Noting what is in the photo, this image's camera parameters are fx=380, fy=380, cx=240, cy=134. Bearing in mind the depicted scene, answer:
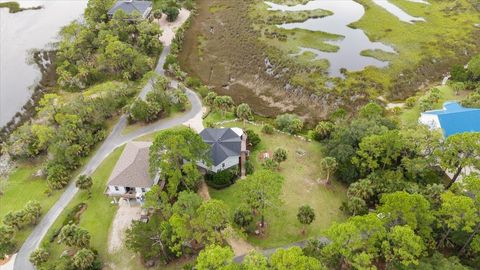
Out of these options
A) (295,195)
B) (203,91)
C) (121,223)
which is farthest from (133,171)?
(203,91)

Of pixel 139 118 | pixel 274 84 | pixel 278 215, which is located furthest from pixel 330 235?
pixel 274 84

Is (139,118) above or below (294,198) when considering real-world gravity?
above

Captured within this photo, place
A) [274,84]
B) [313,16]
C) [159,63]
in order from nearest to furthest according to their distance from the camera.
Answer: [274,84]
[159,63]
[313,16]

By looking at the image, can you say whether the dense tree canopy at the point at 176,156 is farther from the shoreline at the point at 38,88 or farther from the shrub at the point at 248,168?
the shoreline at the point at 38,88

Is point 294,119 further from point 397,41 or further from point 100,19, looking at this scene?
point 100,19

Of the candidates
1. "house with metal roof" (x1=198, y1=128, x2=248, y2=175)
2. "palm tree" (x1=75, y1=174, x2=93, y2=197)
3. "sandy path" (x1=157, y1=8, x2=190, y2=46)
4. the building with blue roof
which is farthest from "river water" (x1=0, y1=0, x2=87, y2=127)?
the building with blue roof

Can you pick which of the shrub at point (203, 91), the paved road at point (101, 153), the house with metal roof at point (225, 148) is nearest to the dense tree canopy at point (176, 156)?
the house with metal roof at point (225, 148)

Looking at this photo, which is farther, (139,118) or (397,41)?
(397,41)
